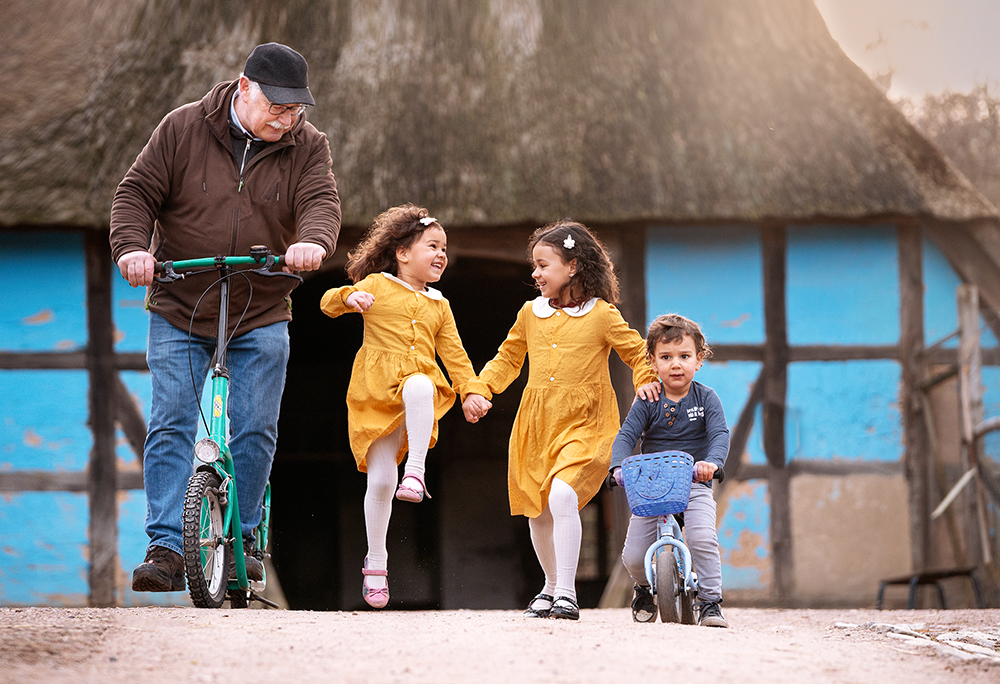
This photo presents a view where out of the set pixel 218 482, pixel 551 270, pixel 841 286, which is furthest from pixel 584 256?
pixel 841 286

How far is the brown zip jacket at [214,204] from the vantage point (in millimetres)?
3512

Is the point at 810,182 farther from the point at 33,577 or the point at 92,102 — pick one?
the point at 33,577

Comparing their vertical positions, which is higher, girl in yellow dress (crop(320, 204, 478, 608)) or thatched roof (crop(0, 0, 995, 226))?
thatched roof (crop(0, 0, 995, 226))

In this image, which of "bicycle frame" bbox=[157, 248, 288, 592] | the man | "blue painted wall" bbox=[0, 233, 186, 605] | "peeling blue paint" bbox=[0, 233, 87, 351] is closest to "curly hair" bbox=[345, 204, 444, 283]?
the man

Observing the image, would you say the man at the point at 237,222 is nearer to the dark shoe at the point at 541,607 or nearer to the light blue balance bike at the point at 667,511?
the dark shoe at the point at 541,607

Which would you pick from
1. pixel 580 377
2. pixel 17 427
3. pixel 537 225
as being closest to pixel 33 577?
pixel 17 427

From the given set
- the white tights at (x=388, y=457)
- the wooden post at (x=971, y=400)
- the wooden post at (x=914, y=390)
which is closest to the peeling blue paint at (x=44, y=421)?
the white tights at (x=388, y=457)

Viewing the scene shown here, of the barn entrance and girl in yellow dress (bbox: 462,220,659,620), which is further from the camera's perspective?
the barn entrance

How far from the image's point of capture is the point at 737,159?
6.35 metres

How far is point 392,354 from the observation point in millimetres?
3842

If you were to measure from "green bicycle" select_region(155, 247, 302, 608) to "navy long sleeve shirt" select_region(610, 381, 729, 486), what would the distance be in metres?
1.36

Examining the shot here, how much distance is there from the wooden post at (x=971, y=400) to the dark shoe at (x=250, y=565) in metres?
4.58

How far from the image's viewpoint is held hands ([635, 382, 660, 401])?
3590mm

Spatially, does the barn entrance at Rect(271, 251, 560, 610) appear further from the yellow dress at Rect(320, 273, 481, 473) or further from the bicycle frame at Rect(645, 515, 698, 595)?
the bicycle frame at Rect(645, 515, 698, 595)
